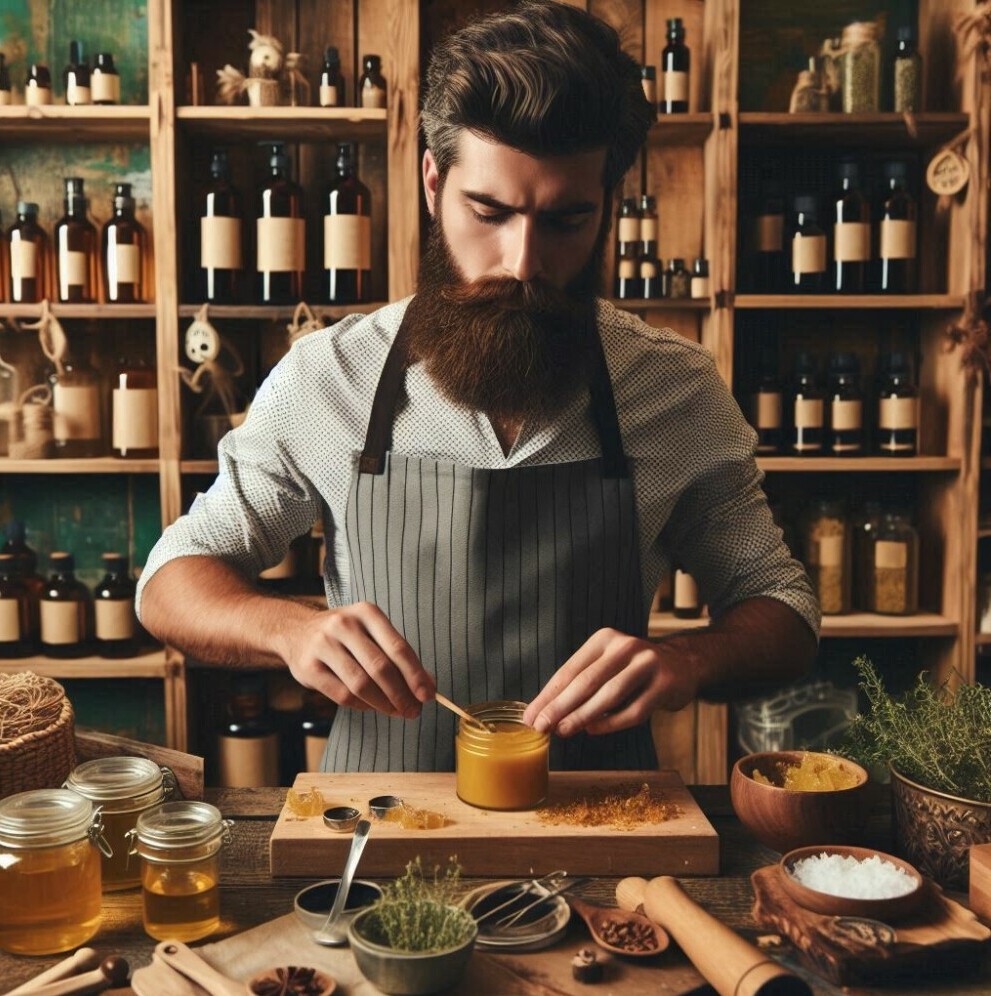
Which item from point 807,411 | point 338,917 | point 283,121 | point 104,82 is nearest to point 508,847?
point 338,917

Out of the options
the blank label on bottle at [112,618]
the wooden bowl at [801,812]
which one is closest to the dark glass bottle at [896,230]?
the wooden bowl at [801,812]

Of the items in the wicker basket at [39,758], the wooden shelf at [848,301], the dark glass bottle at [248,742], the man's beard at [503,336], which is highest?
the wooden shelf at [848,301]

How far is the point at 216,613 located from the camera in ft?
5.12

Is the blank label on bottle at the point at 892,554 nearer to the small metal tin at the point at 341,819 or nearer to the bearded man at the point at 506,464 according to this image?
the bearded man at the point at 506,464

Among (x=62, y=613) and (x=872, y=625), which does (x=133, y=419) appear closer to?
(x=62, y=613)

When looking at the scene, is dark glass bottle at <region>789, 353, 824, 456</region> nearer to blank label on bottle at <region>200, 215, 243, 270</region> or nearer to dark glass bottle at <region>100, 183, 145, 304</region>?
blank label on bottle at <region>200, 215, 243, 270</region>

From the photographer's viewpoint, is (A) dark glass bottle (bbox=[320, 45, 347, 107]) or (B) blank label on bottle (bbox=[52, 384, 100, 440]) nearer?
(A) dark glass bottle (bbox=[320, 45, 347, 107])

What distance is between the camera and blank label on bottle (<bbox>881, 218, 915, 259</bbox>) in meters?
2.96

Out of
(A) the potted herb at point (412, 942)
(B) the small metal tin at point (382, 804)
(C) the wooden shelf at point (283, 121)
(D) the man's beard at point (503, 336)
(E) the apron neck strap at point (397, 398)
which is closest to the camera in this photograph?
(A) the potted herb at point (412, 942)

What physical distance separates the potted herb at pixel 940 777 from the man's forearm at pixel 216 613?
0.71 m

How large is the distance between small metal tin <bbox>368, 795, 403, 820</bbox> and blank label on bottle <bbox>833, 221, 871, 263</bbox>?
2.17 m

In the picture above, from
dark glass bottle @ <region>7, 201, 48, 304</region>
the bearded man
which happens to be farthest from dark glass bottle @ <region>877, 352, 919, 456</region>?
dark glass bottle @ <region>7, 201, 48, 304</region>

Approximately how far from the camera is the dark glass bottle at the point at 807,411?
3.00 meters

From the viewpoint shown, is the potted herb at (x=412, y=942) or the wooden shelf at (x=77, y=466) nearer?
the potted herb at (x=412, y=942)
